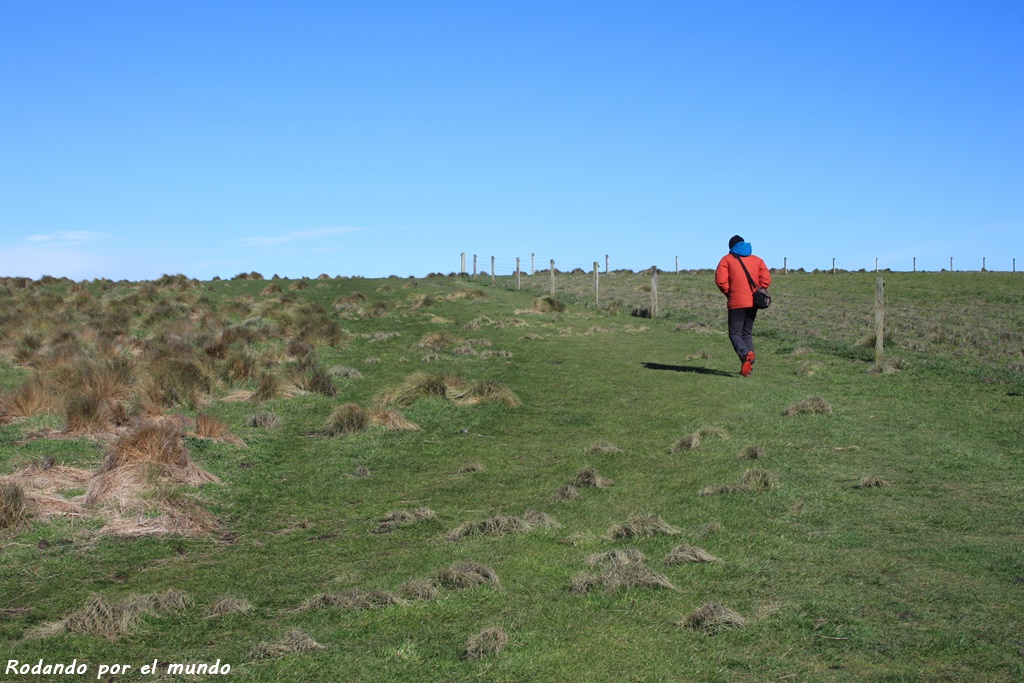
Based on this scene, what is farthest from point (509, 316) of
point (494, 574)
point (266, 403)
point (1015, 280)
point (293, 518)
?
point (1015, 280)

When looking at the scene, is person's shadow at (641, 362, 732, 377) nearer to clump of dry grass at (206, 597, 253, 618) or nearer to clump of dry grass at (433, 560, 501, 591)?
clump of dry grass at (433, 560, 501, 591)

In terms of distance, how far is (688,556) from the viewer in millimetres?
6656

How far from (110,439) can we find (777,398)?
9135 mm

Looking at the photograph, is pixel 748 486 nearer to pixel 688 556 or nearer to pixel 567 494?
pixel 567 494

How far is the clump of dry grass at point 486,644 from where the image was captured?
202 inches

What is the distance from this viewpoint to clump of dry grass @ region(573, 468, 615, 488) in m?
9.40

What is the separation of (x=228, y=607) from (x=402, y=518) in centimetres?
259

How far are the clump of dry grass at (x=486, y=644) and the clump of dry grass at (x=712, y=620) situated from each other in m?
1.04

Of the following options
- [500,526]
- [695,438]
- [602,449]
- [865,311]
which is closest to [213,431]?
[602,449]

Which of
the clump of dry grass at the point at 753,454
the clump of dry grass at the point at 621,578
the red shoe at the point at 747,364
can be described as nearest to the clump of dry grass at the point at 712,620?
the clump of dry grass at the point at 621,578

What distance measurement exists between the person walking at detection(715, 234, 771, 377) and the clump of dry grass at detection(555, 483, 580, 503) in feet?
23.9

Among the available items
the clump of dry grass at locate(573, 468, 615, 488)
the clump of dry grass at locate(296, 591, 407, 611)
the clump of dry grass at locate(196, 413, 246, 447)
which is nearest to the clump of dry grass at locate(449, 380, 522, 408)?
the clump of dry grass at locate(196, 413, 246, 447)

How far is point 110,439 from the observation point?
11414mm

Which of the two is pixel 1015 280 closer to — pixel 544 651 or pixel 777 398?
pixel 777 398
